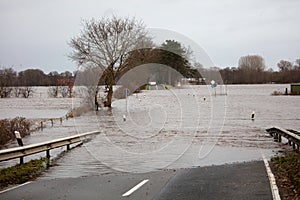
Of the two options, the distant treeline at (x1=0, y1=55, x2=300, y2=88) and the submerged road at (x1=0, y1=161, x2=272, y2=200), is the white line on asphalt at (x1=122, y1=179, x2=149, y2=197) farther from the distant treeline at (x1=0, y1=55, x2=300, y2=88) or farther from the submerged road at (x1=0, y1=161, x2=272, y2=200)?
the distant treeline at (x1=0, y1=55, x2=300, y2=88)

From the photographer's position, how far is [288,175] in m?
12.5

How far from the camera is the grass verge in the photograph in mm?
10047

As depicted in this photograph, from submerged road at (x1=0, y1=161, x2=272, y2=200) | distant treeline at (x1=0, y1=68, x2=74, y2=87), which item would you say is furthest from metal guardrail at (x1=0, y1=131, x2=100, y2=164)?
distant treeline at (x1=0, y1=68, x2=74, y2=87)

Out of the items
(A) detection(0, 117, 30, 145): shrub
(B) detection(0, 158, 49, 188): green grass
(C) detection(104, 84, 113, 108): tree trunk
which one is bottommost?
(B) detection(0, 158, 49, 188): green grass

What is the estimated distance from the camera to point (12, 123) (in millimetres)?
26188

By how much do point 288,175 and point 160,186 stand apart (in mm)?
3754

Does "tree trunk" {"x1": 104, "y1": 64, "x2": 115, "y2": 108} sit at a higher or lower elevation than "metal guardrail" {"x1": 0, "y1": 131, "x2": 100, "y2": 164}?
higher

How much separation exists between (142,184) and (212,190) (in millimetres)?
1874

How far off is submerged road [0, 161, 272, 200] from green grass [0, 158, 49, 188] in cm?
65

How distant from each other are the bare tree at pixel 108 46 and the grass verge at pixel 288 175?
32.7 metres

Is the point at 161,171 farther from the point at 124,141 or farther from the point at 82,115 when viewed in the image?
the point at 82,115

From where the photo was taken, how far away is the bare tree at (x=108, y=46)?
164 feet

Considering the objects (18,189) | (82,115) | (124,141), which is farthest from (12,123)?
(82,115)

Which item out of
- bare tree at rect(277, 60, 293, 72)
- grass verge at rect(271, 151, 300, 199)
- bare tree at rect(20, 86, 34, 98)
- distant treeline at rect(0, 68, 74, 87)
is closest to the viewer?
grass verge at rect(271, 151, 300, 199)
